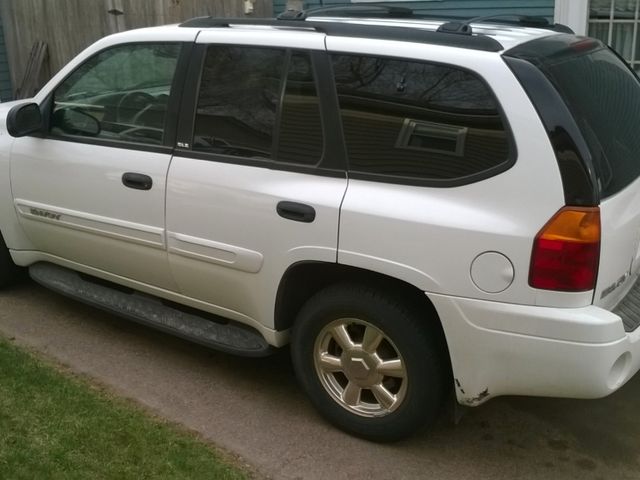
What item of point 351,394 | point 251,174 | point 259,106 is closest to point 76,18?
point 259,106

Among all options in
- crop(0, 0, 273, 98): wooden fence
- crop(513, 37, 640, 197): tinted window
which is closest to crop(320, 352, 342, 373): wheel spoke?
crop(513, 37, 640, 197): tinted window

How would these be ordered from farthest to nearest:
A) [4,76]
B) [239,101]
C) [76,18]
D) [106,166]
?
[4,76], [76,18], [106,166], [239,101]

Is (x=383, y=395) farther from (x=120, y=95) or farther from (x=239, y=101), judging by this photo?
(x=120, y=95)

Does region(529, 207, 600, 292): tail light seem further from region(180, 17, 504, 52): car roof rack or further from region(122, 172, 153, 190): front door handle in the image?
region(122, 172, 153, 190): front door handle

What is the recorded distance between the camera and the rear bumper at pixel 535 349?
2869mm

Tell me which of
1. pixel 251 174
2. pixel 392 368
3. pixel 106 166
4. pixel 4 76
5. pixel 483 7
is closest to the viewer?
pixel 392 368

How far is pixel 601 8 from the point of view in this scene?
23.7 ft

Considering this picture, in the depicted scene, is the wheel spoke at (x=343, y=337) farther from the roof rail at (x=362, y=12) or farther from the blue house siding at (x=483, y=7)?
the blue house siding at (x=483, y=7)

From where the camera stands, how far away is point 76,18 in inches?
416

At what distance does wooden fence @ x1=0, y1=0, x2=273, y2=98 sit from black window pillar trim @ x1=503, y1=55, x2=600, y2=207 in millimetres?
6617

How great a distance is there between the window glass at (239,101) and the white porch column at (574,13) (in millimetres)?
4595

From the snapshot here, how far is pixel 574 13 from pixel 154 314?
203 inches

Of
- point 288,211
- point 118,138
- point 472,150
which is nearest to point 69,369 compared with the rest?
point 118,138

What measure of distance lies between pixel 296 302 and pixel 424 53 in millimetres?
1314
